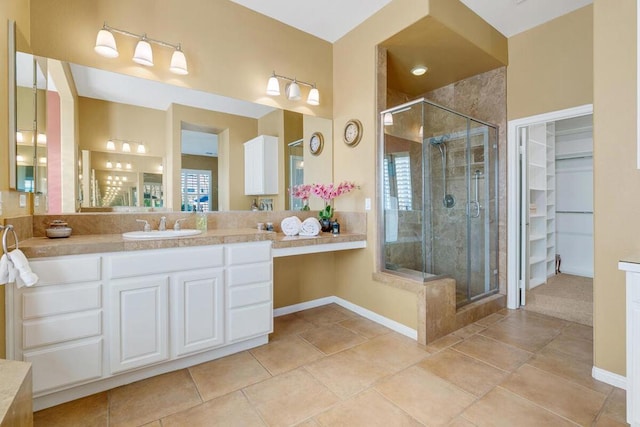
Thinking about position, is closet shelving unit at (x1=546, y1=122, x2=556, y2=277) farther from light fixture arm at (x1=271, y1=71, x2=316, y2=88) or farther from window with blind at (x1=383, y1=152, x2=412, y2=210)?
light fixture arm at (x1=271, y1=71, x2=316, y2=88)

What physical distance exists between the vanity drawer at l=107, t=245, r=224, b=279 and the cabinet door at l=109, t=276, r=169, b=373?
0.17 ft

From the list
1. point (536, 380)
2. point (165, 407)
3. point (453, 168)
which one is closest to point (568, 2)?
point (453, 168)

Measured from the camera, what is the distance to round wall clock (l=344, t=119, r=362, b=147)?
3078mm

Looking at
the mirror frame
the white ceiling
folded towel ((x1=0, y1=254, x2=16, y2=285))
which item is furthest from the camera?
the white ceiling

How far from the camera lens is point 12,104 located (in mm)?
1691

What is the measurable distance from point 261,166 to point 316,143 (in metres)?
0.74

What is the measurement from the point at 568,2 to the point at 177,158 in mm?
3723

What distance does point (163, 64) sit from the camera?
8.01 feet

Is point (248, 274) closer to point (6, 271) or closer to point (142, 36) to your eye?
point (6, 271)

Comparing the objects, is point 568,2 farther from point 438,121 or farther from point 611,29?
point 438,121

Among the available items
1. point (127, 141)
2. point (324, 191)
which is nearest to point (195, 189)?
point (127, 141)

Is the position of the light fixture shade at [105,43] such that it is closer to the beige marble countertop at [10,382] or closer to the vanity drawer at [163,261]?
the vanity drawer at [163,261]

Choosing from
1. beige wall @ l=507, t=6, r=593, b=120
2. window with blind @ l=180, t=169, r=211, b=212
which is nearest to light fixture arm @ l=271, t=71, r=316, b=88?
window with blind @ l=180, t=169, r=211, b=212

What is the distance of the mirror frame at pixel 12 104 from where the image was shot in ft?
5.45
